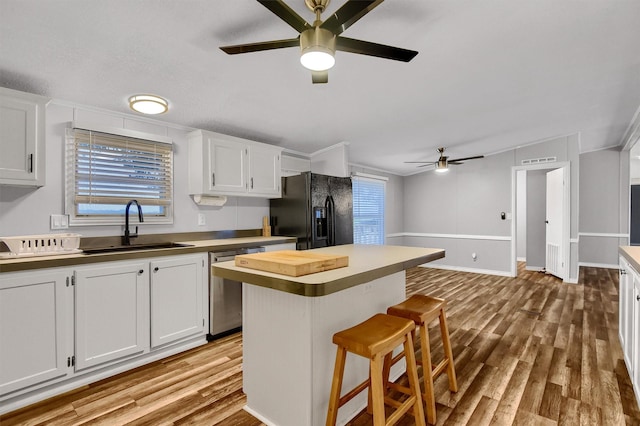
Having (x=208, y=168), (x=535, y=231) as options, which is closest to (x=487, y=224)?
(x=535, y=231)

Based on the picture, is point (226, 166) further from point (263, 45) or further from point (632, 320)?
point (632, 320)

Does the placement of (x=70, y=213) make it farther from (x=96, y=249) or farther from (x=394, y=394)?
(x=394, y=394)

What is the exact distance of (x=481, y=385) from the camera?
2.21 meters

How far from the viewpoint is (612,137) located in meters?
5.70

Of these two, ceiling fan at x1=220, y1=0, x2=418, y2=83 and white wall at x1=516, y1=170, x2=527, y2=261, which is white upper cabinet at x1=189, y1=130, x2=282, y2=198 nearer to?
ceiling fan at x1=220, y1=0, x2=418, y2=83

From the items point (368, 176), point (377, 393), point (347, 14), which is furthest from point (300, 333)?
point (368, 176)

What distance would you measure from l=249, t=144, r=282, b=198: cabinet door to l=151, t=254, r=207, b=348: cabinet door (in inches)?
45.5

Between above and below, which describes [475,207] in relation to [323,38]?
below

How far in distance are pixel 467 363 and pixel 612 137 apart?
583 centimetres

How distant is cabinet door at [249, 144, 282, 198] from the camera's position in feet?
11.9

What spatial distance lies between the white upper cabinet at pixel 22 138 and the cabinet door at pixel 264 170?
183 cm

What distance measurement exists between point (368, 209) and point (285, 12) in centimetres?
494

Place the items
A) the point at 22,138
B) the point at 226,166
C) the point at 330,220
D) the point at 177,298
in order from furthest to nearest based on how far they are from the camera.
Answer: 1. the point at 330,220
2. the point at 226,166
3. the point at 177,298
4. the point at 22,138

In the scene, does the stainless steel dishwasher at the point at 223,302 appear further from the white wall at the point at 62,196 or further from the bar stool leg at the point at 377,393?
the bar stool leg at the point at 377,393
